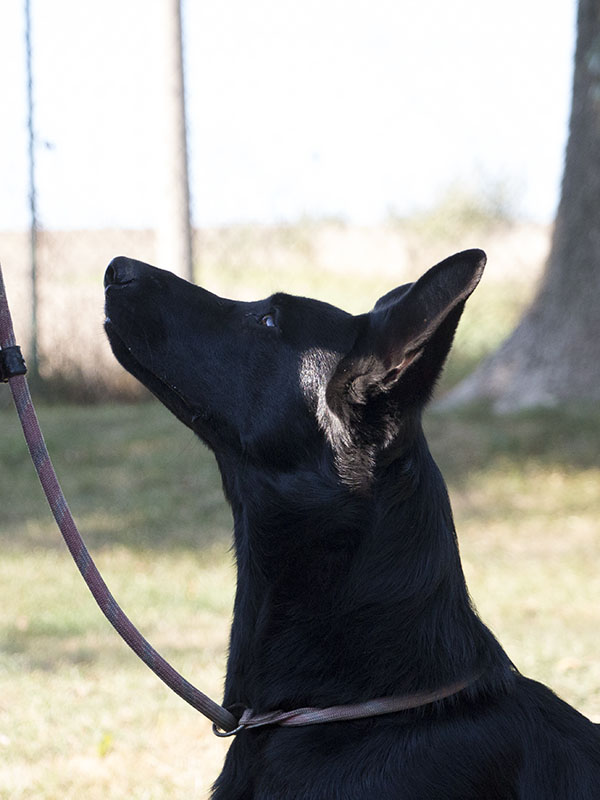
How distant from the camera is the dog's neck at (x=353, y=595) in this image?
A: 6.73ft

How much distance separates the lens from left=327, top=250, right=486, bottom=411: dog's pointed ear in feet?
6.15

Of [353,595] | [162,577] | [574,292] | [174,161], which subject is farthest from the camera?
[174,161]

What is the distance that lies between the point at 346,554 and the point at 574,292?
6072mm

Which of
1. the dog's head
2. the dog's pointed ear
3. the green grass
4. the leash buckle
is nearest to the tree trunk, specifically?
the green grass

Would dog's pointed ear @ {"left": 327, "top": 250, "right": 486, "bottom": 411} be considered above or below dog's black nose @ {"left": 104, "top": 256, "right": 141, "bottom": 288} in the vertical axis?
below

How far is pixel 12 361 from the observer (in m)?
2.14

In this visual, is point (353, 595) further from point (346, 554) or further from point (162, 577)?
point (162, 577)

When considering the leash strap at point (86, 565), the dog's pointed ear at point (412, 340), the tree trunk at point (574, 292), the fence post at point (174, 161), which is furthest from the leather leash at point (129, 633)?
the fence post at point (174, 161)

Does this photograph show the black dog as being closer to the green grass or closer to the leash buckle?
the leash buckle

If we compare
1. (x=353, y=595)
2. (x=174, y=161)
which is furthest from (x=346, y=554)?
(x=174, y=161)

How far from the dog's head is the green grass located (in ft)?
4.49

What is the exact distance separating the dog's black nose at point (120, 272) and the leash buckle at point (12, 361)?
0.35 metres

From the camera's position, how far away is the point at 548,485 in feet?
22.5

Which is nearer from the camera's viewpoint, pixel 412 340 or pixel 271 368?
pixel 412 340
